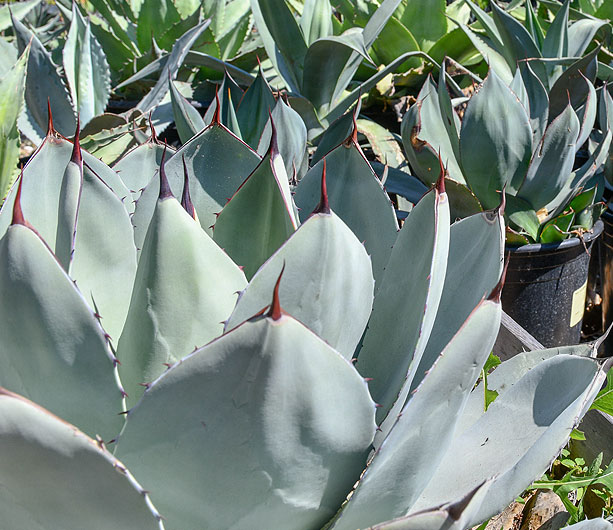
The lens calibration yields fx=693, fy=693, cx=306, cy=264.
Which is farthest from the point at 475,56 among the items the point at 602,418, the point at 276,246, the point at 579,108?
the point at 276,246

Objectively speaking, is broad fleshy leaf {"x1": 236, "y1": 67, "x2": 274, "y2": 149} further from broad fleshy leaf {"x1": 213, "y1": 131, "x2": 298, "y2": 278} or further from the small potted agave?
broad fleshy leaf {"x1": 213, "y1": 131, "x2": 298, "y2": 278}

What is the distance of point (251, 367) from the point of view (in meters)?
0.40

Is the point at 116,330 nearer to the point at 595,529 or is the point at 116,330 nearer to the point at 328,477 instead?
the point at 328,477

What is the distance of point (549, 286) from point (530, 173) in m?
0.27

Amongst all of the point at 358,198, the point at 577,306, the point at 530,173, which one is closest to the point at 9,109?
the point at 358,198

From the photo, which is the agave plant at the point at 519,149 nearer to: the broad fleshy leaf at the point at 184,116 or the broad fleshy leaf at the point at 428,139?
the broad fleshy leaf at the point at 428,139

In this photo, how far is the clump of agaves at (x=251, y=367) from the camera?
42 centimetres

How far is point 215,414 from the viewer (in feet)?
1.39

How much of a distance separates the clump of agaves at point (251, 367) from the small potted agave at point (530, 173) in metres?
0.80

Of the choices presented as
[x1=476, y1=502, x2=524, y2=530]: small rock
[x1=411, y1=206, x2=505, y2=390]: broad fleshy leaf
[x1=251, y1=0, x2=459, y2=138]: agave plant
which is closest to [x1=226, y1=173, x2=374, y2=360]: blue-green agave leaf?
[x1=411, y1=206, x2=505, y2=390]: broad fleshy leaf

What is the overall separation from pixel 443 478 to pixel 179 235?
0.31 meters

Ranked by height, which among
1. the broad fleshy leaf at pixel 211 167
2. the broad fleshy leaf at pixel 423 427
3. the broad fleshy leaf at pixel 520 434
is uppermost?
the broad fleshy leaf at pixel 211 167

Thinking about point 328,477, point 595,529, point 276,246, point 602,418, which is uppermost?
point 276,246

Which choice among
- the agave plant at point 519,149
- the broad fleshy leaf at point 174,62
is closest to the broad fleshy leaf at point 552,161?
the agave plant at point 519,149
